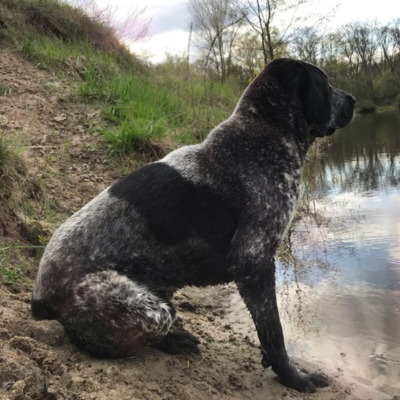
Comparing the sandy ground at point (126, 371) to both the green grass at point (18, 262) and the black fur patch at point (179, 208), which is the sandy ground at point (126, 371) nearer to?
the green grass at point (18, 262)

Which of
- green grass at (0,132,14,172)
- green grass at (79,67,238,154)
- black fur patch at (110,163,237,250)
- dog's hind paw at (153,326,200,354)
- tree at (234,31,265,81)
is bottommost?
dog's hind paw at (153,326,200,354)

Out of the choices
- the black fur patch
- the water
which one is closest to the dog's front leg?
the black fur patch

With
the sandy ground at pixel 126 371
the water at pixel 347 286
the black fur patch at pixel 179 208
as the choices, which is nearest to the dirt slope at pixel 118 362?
the sandy ground at pixel 126 371

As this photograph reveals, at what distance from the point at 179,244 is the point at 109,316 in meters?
0.64

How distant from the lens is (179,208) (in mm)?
2943

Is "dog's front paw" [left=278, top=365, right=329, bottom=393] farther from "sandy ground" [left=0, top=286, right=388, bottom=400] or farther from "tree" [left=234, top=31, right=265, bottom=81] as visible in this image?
"tree" [left=234, top=31, right=265, bottom=81]

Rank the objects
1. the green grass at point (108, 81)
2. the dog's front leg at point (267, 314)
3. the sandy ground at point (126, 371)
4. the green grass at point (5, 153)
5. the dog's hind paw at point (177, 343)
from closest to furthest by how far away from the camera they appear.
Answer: the sandy ground at point (126, 371) → the dog's front leg at point (267, 314) → the dog's hind paw at point (177, 343) → the green grass at point (5, 153) → the green grass at point (108, 81)

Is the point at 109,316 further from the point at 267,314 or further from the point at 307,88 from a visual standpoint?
the point at 307,88

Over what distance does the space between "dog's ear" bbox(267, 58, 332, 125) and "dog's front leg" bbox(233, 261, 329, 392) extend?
1.29 m

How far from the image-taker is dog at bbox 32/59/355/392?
2.73m

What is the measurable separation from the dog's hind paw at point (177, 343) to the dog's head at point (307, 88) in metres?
1.89

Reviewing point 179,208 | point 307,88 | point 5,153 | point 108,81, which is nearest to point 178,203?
point 179,208

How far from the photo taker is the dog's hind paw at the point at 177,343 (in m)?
3.10

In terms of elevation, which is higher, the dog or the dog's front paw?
the dog
